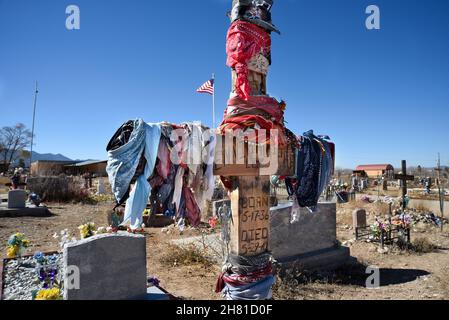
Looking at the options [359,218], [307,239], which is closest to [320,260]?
[307,239]

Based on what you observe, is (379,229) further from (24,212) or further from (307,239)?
(24,212)

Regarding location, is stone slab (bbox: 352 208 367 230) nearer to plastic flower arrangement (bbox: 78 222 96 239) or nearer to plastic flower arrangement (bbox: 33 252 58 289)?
plastic flower arrangement (bbox: 78 222 96 239)

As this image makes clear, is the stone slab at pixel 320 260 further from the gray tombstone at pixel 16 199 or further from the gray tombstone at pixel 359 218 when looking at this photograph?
the gray tombstone at pixel 16 199

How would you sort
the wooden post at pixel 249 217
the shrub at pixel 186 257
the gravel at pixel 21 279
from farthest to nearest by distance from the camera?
the shrub at pixel 186 257 < the gravel at pixel 21 279 < the wooden post at pixel 249 217

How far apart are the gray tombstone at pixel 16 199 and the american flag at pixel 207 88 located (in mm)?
12874

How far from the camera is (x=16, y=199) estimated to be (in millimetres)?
14430

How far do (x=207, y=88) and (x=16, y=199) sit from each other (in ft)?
43.4

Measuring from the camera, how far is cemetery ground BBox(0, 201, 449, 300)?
5887 mm

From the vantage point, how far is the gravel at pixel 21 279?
5.20m

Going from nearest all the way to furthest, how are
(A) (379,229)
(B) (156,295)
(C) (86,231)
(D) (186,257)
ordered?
1. (B) (156,295)
2. (C) (86,231)
3. (D) (186,257)
4. (A) (379,229)

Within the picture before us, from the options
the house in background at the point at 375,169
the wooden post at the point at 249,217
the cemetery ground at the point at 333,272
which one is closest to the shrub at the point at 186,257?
the cemetery ground at the point at 333,272

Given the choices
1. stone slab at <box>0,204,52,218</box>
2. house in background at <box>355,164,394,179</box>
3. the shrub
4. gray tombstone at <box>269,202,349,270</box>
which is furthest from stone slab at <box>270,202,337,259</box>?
house in background at <box>355,164,394,179</box>

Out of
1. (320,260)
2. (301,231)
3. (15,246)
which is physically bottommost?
(320,260)

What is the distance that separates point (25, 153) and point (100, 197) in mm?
47281
